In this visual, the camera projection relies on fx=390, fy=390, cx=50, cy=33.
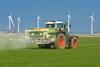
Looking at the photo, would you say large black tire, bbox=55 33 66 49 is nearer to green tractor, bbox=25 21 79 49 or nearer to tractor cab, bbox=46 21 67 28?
green tractor, bbox=25 21 79 49

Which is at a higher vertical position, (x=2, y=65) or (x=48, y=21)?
(x=48, y=21)

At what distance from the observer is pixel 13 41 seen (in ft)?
131

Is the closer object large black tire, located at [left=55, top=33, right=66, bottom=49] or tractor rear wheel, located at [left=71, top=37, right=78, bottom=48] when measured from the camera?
large black tire, located at [left=55, top=33, right=66, bottom=49]

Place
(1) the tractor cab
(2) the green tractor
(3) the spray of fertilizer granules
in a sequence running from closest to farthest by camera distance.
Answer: (2) the green tractor < (3) the spray of fertilizer granules < (1) the tractor cab

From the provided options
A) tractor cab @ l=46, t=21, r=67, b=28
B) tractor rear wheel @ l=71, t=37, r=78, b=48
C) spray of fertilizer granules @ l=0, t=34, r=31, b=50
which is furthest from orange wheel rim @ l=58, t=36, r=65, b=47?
spray of fertilizer granules @ l=0, t=34, r=31, b=50

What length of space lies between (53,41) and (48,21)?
3.26m

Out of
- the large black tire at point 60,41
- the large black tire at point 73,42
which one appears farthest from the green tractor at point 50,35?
the large black tire at point 73,42

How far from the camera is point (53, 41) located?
123 ft

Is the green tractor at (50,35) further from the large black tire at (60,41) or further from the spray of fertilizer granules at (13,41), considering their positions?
the spray of fertilizer granules at (13,41)

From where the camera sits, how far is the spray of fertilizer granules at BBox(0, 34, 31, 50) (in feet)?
125

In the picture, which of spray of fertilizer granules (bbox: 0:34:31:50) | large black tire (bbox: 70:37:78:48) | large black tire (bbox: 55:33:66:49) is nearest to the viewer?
large black tire (bbox: 55:33:66:49)

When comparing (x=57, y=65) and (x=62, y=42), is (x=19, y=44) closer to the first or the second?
(x=62, y=42)

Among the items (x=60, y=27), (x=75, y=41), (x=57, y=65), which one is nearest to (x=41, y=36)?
(x=60, y=27)

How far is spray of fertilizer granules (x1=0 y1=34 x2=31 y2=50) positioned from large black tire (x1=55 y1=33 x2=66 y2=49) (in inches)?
108
